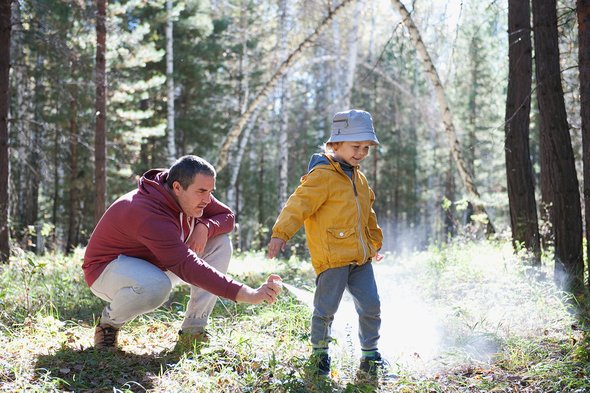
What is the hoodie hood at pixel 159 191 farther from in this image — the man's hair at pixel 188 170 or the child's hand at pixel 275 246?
the child's hand at pixel 275 246

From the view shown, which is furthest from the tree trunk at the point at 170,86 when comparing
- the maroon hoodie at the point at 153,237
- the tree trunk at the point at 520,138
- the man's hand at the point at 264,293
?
the man's hand at the point at 264,293

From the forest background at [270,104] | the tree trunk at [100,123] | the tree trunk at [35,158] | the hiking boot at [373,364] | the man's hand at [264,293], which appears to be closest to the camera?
the man's hand at [264,293]

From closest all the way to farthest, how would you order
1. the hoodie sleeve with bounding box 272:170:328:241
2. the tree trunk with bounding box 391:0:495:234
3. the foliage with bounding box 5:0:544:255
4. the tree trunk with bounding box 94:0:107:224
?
the hoodie sleeve with bounding box 272:170:328:241, the tree trunk with bounding box 391:0:495:234, the tree trunk with bounding box 94:0:107:224, the foliage with bounding box 5:0:544:255

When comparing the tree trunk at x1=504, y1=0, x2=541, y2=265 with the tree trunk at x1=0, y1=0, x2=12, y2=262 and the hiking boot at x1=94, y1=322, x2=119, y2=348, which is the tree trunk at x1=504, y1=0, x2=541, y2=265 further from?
the tree trunk at x1=0, y1=0, x2=12, y2=262

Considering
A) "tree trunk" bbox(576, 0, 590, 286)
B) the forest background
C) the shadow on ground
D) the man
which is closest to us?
the shadow on ground

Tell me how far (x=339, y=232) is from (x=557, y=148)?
3.27 metres

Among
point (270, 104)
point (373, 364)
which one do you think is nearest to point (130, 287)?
point (373, 364)

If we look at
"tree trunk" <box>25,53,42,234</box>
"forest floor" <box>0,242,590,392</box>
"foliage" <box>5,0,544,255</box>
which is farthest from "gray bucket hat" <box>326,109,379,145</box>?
"tree trunk" <box>25,53,42,234</box>

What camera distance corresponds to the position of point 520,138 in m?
7.42

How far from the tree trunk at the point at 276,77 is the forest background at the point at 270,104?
0.15 ft

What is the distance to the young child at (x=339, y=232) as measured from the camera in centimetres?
386

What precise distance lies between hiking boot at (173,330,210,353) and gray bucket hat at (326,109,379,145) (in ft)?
5.71

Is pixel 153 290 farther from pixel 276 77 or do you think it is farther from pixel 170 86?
pixel 170 86

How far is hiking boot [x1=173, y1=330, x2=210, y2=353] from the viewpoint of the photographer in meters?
4.09
